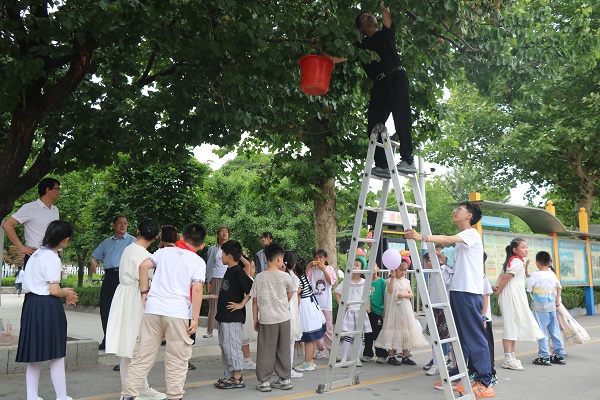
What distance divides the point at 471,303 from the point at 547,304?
3.67m

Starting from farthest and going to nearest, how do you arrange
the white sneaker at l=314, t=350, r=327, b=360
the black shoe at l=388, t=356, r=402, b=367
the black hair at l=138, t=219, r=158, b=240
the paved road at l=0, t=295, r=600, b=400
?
the white sneaker at l=314, t=350, r=327, b=360 < the black shoe at l=388, t=356, r=402, b=367 < the paved road at l=0, t=295, r=600, b=400 < the black hair at l=138, t=219, r=158, b=240

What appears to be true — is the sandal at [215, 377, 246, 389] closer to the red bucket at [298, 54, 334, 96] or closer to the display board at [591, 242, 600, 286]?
the red bucket at [298, 54, 334, 96]

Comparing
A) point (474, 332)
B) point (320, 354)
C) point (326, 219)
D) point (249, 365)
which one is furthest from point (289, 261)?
point (326, 219)

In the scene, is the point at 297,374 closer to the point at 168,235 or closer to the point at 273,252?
the point at 273,252

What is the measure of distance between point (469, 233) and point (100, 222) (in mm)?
14545

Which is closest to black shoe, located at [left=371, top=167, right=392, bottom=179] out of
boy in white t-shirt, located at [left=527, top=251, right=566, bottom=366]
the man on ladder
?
the man on ladder

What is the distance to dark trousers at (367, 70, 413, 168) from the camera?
620cm

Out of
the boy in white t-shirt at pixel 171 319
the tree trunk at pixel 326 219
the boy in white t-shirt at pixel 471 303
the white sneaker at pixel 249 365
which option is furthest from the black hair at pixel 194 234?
the tree trunk at pixel 326 219

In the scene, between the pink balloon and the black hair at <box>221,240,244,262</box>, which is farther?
the black hair at <box>221,240,244,262</box>

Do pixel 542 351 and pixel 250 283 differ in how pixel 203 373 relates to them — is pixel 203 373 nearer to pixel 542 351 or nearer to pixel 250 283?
pixel 250 283

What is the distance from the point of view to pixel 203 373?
7.90 metres

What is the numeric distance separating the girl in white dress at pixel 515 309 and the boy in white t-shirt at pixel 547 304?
1.91 ft

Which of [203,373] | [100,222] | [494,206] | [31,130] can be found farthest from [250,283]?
[100,222]

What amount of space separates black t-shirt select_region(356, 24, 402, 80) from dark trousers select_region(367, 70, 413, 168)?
124mm
